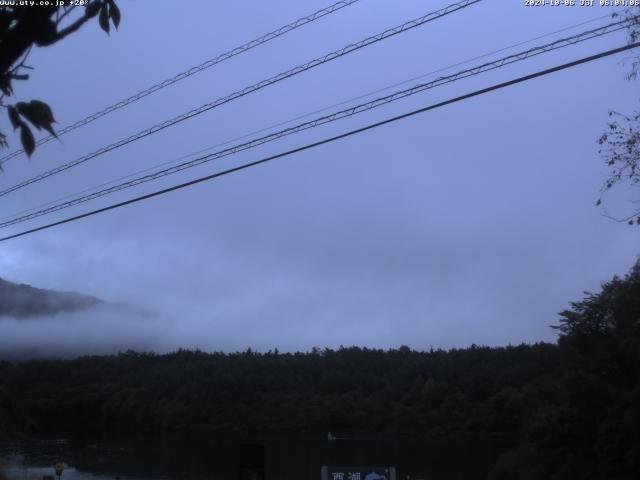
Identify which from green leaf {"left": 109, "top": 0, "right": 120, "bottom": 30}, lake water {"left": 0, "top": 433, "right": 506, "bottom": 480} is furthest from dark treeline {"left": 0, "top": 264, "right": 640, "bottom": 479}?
green leaf {"left": 109, "top": 0, "right": 120, "bottom": 30}

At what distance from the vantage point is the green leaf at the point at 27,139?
3.85m

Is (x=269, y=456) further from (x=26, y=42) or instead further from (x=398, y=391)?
(x=26, y=42)

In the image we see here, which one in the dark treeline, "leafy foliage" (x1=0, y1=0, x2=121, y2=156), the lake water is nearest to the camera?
"leafy foliage" (x1=0, y1=0, x2=121, y2=156)

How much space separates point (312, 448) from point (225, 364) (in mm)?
27717

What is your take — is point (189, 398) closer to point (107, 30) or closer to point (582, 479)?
point (582, 479)

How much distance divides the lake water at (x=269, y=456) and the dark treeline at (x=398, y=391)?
5.95 ft

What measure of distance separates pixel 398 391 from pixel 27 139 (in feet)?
232

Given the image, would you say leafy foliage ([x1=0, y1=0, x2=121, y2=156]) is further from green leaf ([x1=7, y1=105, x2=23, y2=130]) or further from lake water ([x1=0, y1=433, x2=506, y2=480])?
lake water ([x1=0, y1=433, x2=506, y2=480])

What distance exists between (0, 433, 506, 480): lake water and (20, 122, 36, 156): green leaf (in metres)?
34.7

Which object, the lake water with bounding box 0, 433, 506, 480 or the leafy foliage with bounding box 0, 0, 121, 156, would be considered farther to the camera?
the lake water with bounding box 0, 433, 506, 480

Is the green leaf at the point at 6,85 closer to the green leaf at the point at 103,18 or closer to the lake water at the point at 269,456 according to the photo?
the green leaf at the point at 103,18

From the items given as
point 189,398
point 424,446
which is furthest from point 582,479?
point 189,398

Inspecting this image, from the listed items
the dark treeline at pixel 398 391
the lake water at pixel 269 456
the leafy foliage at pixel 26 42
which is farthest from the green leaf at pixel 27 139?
the lake water at pixel 269 456

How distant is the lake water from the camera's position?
4253 cm
